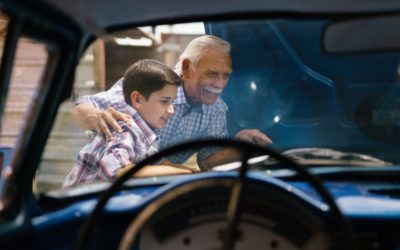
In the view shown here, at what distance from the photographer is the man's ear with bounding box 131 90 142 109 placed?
13.1 feet

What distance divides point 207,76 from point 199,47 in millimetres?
223

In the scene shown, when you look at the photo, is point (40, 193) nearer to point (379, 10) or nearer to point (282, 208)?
point (282, 208)

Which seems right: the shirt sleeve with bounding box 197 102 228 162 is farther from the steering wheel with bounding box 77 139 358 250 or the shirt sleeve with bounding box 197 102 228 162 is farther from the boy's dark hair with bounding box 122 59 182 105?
the steering wheel with bounding box 77 139 358 250

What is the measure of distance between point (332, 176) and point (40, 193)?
3.68 ft

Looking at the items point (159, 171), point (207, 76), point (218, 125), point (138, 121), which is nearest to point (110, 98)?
point (138, 121)

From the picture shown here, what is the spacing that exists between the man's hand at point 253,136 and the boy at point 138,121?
0.44 m

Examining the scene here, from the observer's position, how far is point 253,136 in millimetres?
3674

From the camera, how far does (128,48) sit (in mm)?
4043

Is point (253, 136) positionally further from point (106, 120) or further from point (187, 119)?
point (106, 120)

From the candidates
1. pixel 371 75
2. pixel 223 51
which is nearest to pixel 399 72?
pixel 371 75


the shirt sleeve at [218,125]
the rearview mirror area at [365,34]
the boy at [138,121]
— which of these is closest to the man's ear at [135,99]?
the boy at [138,121]

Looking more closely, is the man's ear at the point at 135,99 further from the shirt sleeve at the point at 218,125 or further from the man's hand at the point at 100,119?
the shirt sleeve at the point at 218,125

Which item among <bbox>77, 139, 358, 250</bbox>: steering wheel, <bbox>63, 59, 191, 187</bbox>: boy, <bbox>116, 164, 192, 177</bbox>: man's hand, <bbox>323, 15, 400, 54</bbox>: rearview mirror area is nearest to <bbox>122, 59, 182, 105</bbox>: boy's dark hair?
<bbox>63, 59, 191, 187</bbox>: boy

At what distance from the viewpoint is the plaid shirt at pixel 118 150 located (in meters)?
3.25
